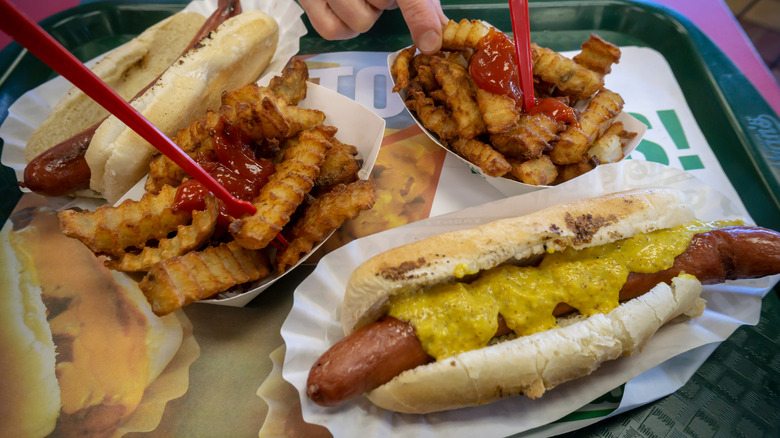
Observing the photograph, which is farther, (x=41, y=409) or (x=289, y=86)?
(x=289, y=86)

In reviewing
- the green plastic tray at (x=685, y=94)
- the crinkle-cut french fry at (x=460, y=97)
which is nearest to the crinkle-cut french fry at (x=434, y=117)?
the crinkle-cut french fry at (x=460, y=97)

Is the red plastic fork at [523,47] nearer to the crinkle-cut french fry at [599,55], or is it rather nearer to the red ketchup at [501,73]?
the red ketchup at [501,73]

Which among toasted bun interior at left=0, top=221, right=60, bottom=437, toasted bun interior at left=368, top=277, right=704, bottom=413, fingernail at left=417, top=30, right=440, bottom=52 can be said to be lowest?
toasted bun interior at left=0, top=221, right=60, bottom=437

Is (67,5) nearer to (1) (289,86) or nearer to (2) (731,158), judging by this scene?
(1) (289,86)

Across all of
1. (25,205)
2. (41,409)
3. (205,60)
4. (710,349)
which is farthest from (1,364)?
(710,349)

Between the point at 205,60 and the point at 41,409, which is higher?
the point at 205,60

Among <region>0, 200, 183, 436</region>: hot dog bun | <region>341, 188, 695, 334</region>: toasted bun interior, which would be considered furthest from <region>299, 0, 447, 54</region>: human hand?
<region>0, 200, 183, 436</region>: hot dog bun

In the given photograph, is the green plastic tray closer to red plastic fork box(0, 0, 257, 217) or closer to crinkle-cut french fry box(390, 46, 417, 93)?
crinkle-cut french fry box(390, 46, 417, 93)
